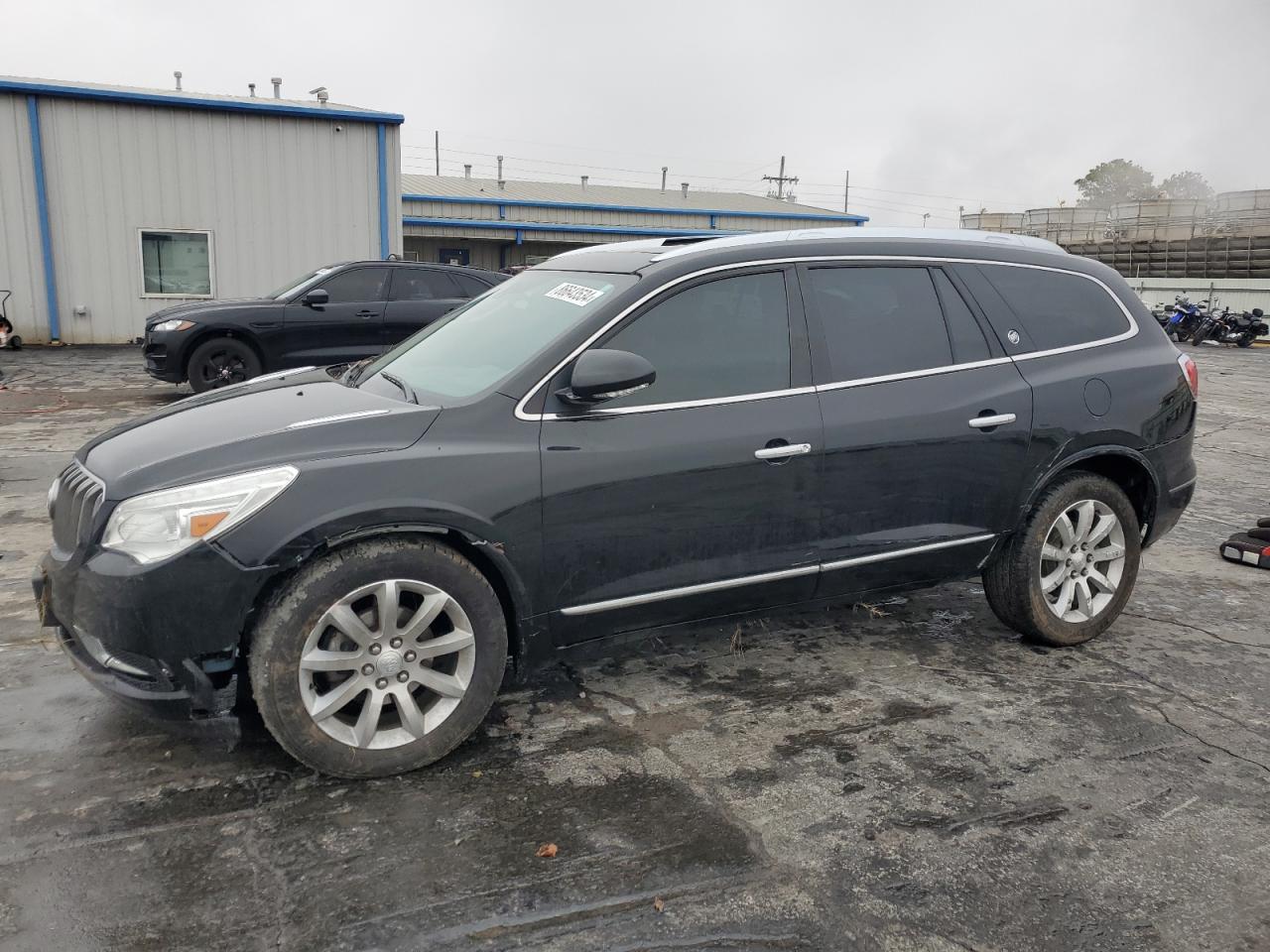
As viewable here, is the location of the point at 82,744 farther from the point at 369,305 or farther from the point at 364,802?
the point at 369,305

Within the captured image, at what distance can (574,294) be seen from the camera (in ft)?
12.7

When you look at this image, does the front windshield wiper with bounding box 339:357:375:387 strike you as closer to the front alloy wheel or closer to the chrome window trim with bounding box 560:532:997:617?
the front alloy wheel

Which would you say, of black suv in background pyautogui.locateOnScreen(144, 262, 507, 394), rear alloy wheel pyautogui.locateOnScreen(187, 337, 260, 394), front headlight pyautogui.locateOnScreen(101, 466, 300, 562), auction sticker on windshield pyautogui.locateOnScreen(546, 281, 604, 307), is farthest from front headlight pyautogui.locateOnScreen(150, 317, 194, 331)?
front headlight pyautogui.locateOnScreen(101, 466, 300, 562)

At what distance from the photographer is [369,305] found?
37.0 feet

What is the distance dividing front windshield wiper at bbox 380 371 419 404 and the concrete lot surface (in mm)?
1187

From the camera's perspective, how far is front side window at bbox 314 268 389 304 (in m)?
11.2

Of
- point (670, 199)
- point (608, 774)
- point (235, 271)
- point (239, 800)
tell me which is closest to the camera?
point (239, 800)

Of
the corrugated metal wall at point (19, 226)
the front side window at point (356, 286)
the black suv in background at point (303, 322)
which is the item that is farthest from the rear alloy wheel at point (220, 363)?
the corrugated metal wall at point (19, 226)

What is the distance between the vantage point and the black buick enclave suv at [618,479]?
301 cm

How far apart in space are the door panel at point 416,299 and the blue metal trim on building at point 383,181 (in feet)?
27.4

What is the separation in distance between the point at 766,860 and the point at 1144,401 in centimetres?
285

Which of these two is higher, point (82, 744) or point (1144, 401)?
point (1144, 401)

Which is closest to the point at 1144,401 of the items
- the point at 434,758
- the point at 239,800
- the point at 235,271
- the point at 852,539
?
the point at 852,539

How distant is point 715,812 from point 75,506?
226 cm
